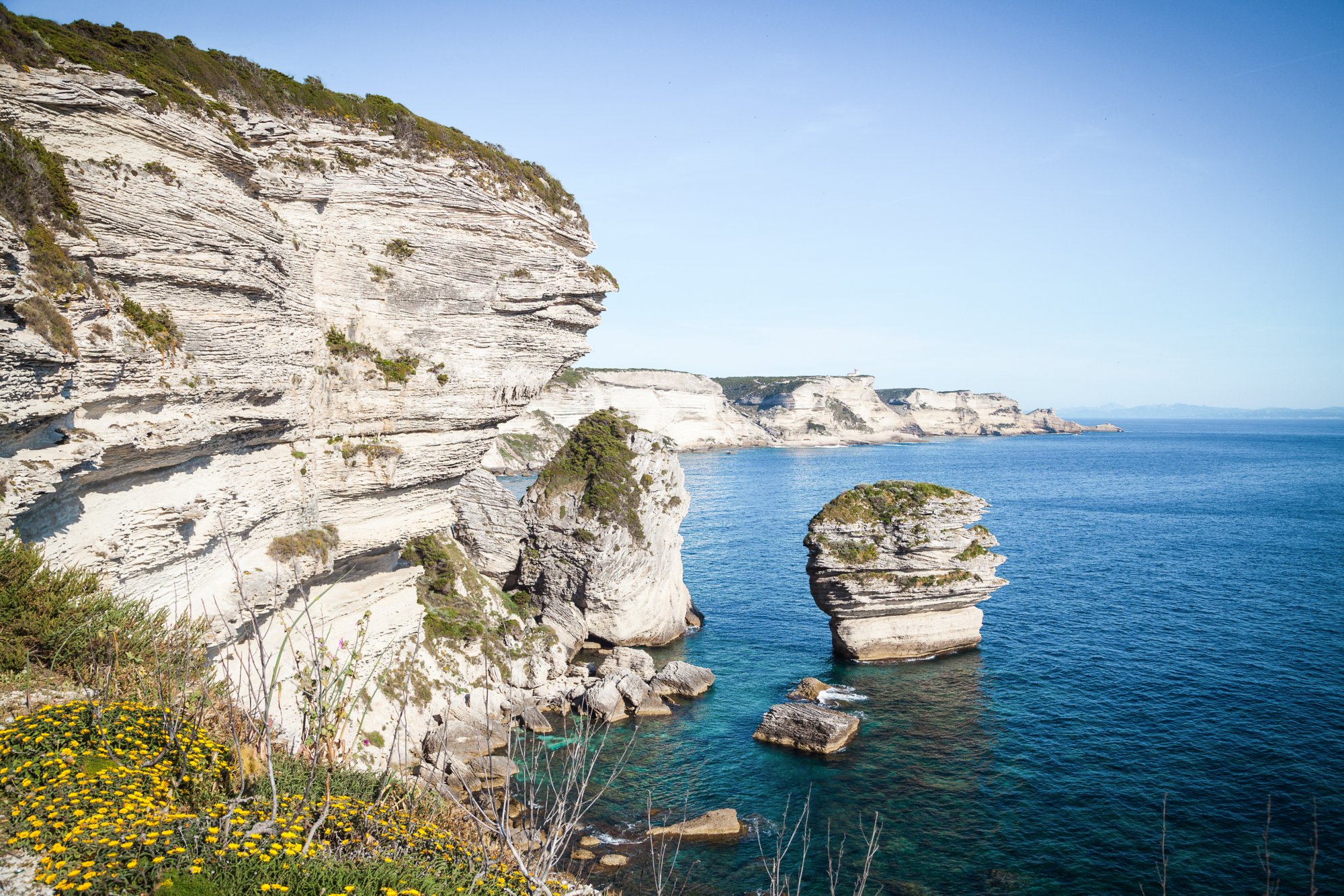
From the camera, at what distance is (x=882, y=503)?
3841 centimetres

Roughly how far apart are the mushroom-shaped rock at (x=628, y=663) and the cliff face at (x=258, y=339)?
10.5 m

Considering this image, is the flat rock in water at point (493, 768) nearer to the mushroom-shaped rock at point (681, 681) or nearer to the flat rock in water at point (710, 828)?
the flat rock in water at point (710, 828)

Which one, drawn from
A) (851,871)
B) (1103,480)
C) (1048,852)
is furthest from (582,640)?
(1103,480)

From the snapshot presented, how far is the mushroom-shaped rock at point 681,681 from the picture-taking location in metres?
32.4

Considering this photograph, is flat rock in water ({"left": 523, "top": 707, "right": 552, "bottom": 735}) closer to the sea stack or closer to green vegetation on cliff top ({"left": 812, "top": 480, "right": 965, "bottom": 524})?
the sea stack

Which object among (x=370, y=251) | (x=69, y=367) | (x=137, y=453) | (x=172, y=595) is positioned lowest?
(x=172, y=595)

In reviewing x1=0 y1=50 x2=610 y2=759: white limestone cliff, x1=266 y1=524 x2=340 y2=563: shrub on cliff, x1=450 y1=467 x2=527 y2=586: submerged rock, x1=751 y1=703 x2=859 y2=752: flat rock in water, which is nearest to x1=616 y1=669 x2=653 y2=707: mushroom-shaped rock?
x1=0 y1=50 x2=610 y2=759: white limestone cliff

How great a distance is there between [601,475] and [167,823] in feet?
108

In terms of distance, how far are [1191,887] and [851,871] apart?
848 centimetres

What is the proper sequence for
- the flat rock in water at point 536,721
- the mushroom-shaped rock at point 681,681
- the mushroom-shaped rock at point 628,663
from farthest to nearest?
the mushroom-shaped rock at point 628,663 < the mushroom-shaped rock at point 681,681 < the flat rock in water at point 536,721

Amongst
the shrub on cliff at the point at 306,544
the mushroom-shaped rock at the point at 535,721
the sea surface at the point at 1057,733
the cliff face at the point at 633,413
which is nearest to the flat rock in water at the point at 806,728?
the sea surface at the point at 1057,733

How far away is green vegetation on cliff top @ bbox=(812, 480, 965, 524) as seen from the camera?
123 ft

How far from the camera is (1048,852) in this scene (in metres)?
20.5

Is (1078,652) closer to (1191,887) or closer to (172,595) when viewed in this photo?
(1191,887)
